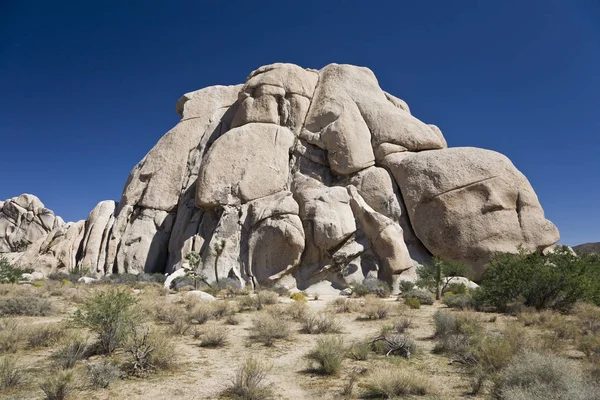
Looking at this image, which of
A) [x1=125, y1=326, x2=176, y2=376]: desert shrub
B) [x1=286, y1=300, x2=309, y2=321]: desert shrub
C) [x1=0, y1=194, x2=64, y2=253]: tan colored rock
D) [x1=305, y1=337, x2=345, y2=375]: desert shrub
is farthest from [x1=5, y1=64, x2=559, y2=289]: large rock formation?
[x1=0, y1=194, x2=64, y2=253]: tan colored rock

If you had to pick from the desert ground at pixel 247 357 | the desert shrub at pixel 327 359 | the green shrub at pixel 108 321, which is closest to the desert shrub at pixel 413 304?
the desert ground at pixel 247 357

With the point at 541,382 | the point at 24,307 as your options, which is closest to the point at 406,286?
the point at 541,382

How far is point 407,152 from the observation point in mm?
31484

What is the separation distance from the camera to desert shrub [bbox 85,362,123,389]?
6.30 metres

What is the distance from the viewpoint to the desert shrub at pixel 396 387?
598 cm

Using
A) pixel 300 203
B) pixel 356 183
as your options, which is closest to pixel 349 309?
pixel 300 203

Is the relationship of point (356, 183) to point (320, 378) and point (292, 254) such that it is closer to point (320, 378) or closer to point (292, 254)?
point (292, 254)

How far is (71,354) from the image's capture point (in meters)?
7.36

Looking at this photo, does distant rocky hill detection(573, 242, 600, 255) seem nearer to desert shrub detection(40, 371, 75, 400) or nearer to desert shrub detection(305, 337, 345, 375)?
desert shrub detection(305, 337, 345, 375)

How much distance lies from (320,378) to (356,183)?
80.4 feet

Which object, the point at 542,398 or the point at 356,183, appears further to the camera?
the point at 356,183

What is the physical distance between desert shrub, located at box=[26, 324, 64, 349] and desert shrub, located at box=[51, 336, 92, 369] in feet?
1.43

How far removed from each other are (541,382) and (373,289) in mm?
17796

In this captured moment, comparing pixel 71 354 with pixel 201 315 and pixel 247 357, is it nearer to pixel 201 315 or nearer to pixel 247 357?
pixel 247 357
